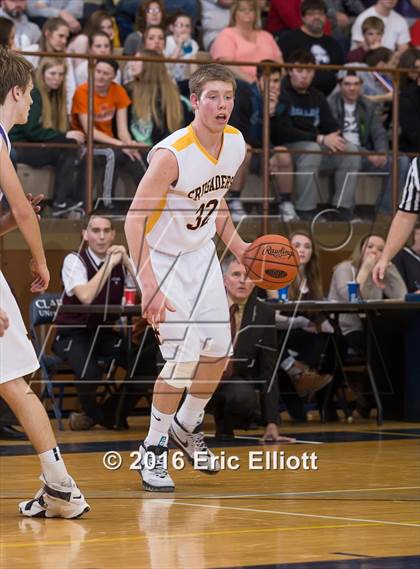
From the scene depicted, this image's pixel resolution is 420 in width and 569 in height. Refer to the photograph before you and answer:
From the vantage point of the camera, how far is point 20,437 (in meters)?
10.2

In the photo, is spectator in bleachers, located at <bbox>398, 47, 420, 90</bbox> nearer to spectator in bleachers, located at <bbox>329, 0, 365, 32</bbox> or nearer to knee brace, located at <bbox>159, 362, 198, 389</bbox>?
spectator in bleachers, located at <bbox>329, 0, 365, 32</bbox>

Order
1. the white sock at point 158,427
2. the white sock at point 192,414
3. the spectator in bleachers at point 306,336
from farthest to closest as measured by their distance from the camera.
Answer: the spectator in bleachers at point 306,336 → the white sock at point 192,414 → the white sock at point 158,427

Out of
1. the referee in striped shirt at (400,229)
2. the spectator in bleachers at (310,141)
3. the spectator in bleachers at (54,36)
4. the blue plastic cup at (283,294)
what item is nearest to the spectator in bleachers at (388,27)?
the spectator in bleachers at (310,141)

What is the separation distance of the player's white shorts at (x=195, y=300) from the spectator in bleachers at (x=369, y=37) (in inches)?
310

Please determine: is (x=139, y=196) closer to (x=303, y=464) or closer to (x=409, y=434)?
(x=303, y=464)

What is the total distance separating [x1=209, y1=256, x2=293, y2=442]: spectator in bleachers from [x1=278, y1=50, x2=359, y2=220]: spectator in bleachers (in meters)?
2.73

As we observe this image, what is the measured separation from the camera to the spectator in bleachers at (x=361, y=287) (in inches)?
464

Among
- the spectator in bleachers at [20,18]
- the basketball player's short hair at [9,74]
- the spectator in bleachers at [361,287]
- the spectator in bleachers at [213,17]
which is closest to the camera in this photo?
the basketball player's short hair at [9,74]

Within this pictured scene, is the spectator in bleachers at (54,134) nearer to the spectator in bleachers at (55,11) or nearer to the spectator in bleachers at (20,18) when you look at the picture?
the spectator in bleachers at (20,18)

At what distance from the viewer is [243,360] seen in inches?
396

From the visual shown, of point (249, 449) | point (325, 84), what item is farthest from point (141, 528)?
point (325, 84)

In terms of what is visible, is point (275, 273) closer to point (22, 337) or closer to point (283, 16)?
point (22, 337)

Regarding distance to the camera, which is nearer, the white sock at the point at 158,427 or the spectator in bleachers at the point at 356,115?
the white sock at the point at 158,427

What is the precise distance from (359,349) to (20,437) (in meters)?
3.40
